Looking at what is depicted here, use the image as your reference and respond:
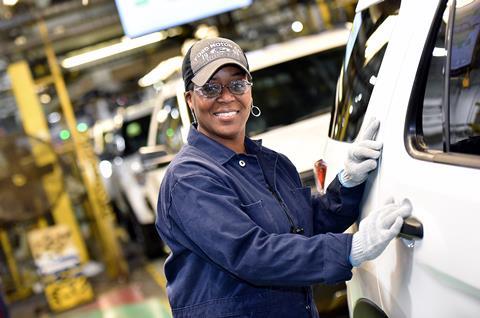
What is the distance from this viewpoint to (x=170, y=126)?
21.8ft

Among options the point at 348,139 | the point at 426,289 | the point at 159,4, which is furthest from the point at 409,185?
the point at 159,4

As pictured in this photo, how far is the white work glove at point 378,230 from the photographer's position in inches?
71.5

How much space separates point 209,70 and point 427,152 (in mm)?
793

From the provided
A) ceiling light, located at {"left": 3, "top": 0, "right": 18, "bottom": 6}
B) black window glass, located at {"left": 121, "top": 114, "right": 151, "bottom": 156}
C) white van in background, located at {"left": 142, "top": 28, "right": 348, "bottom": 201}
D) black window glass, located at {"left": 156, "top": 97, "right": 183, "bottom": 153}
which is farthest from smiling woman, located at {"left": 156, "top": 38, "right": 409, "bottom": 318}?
black window glass, located at {"left": 121, "top": 114, "right": 151, "bottom": 156}

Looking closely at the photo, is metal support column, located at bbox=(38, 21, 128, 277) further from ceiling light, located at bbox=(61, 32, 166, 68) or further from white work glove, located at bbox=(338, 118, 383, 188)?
white work glove, located at bbox=(338, 118, 383, 188)

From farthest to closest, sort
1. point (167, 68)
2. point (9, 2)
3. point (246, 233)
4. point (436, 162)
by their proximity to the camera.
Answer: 1. point (167, 68)
2. point (9, 2)
3. point (246, 233)
4. point (436, 162)

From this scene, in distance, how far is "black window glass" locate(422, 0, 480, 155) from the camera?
171cm

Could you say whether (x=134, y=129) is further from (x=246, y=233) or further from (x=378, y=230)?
(x=378, y=230)

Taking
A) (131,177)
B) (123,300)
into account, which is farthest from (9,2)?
(123,300)

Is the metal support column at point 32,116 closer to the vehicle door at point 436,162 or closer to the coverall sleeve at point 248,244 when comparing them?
the coverall sleeve at point 248,244

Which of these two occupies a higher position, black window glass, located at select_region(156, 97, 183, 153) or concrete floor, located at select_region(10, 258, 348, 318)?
black window glass, located at select_region(156, 97, 183, 153)

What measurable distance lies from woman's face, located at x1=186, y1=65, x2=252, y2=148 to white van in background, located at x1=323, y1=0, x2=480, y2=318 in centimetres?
43

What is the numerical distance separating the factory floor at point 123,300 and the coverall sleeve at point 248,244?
433 centimetres

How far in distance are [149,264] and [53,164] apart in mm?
2031
